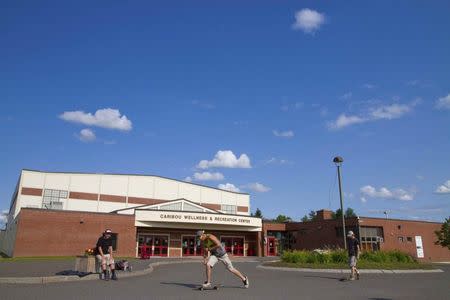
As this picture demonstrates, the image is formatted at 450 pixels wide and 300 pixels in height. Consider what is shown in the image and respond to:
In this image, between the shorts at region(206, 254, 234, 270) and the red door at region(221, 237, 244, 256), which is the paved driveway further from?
the red door at region(221, 237, 244, 256)

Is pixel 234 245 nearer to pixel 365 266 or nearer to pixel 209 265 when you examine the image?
pixel 365 266

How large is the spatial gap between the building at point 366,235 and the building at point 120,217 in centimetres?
380

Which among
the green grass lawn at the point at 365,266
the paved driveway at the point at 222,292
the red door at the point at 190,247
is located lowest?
the paved driveway at the point at 222,292

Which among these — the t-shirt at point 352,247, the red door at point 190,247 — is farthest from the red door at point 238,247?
the t-shirt at point 352,247

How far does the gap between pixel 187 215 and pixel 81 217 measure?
11093 mm

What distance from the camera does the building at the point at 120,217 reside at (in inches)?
1526

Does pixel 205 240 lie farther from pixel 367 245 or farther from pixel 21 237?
pixel 367 245

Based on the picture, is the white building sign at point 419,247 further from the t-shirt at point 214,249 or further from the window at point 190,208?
the t-shirt at point 214,249

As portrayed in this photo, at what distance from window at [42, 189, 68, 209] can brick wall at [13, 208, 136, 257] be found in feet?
34.5

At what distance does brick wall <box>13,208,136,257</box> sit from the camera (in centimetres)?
3781

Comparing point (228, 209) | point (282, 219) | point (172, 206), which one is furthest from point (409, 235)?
point (282, 219)

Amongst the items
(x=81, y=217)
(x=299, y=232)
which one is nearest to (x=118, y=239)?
(x=81, y=217)

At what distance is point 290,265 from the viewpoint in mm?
22250

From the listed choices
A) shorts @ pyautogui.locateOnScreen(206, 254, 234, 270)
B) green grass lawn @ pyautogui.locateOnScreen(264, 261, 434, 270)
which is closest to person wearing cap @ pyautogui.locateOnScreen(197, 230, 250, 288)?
shorts @ pyautogui.locateOnScreen(206, 254, 234, 270)
